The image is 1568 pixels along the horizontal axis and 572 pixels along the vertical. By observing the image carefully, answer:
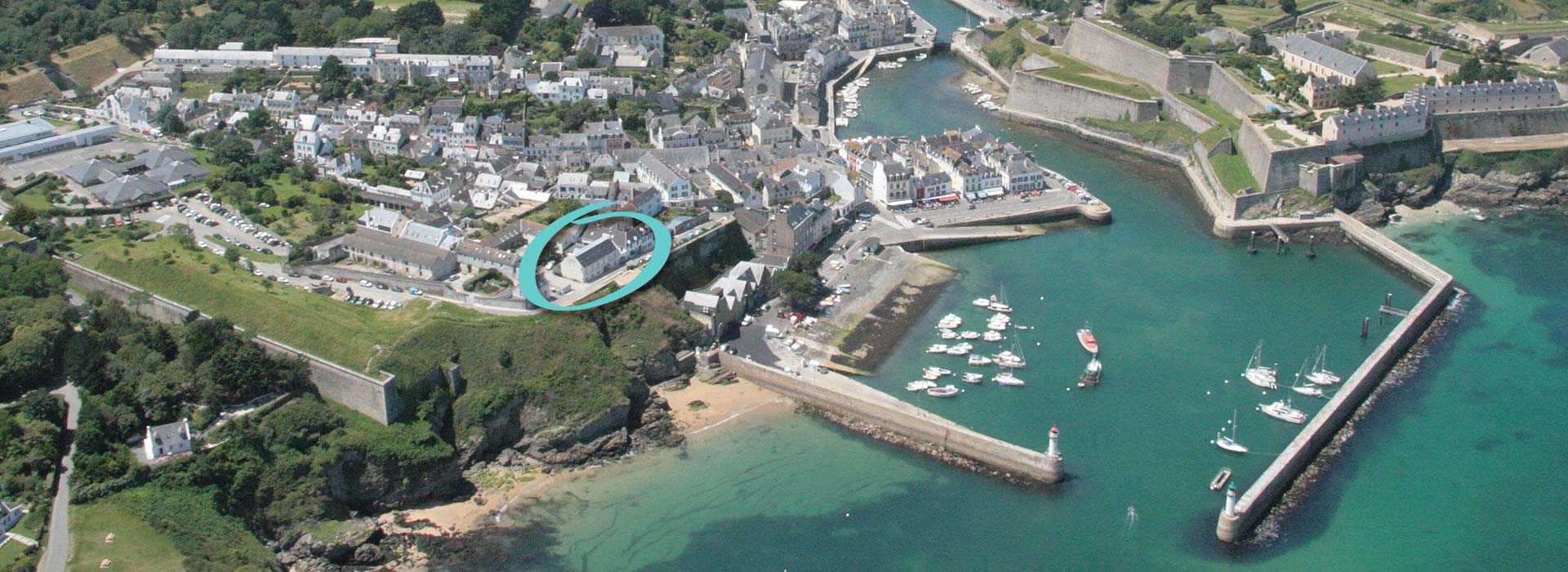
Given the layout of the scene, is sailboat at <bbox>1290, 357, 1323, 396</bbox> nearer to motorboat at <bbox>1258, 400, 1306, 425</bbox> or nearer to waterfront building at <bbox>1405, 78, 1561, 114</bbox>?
motorboat at <bbox>1258, 400, 1306, 425</bbox>

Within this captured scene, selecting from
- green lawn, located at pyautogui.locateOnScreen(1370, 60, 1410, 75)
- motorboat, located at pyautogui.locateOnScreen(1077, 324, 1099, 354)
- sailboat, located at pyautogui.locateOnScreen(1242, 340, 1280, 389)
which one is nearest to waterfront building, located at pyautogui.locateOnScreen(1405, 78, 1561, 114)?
green lawn, located at pyautogui.locateOnScreen(1370, 60, 1410, 75)

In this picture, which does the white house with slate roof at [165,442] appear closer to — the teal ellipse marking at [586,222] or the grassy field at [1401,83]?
the teal ellipse marking at [586,222]

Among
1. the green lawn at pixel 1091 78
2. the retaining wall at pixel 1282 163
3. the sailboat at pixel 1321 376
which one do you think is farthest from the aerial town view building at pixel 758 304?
the sailboat at pixel 1321 376

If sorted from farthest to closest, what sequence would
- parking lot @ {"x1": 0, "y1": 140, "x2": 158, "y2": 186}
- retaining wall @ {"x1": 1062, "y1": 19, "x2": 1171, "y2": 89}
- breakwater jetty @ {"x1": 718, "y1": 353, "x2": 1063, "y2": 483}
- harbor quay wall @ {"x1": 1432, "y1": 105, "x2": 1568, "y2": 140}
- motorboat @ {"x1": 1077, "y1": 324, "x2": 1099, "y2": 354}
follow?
retaining wall @ {"x1": 1062, "y1": 19, "x2": 1171, "y2": 89}, harbor quay wall @ {"x1": 1432, "y1": 105, "x2": 1568, "y2": 140}, parking lot @ {"x1": 0, "y1": 140, "x2": 158, "y2": 186}, motorboat @ {"x1": 1077, "y1": 324, "x2": 1099, "y2": 354}, breakwater jetty @ {"x1": 718, "y1": 353, "x2": 1063, "y2": 483}

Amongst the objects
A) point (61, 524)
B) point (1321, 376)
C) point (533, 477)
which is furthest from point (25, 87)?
point (1321, 376)

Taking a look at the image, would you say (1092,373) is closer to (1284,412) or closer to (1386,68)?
(1284,412)
